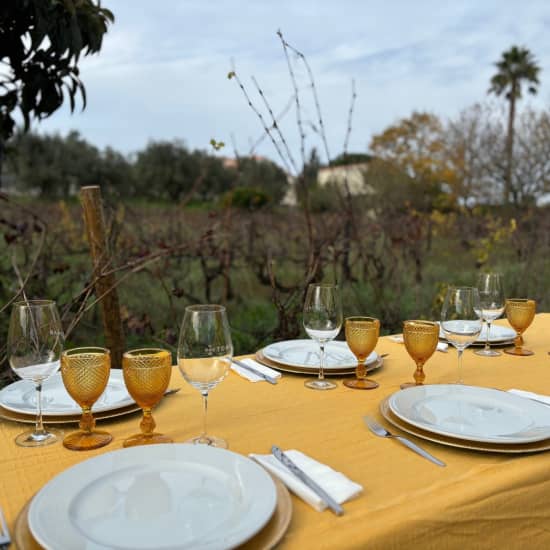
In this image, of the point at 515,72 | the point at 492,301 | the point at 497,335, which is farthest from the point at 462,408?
the point at 515,72

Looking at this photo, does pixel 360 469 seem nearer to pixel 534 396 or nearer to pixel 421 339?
pixel 421 339

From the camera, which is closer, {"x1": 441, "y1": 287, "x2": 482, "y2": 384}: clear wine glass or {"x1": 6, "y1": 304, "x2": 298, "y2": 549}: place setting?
{"x1": 6, "y1": 304, "x2": 298, "y2": 549}: place setting

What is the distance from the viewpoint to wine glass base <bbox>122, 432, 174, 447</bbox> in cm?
99

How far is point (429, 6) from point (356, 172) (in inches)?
566

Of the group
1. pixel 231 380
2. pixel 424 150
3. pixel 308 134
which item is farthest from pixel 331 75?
pixel 424 150

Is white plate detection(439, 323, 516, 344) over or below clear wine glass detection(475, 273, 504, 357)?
below

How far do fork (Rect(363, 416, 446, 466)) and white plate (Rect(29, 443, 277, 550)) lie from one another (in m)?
0.30

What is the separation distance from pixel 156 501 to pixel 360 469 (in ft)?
1.12

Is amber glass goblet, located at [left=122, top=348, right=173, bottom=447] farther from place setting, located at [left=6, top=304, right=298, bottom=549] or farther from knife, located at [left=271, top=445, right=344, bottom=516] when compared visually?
knife, located at [left=271, top=445, right=344, bottom=516]

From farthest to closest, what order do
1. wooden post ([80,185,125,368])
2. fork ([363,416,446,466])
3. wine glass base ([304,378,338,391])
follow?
wooden post ([80,185,125,368])
wine glass base ([304,378,338,391])
fork ([363,416,446,466])

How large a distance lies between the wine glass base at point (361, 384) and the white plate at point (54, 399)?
1.75 feet

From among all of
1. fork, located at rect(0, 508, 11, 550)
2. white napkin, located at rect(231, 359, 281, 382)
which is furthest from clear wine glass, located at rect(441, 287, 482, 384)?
fork, located at rect(0, 508, 11, 550)

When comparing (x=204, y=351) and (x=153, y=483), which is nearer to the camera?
(x=153, y=483)

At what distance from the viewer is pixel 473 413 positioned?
1.10 metres
